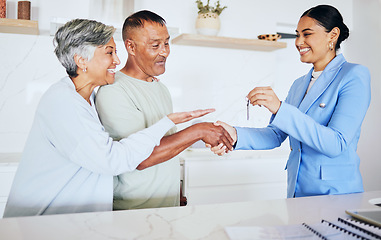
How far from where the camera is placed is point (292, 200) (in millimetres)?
1276

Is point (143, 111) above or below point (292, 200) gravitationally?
above

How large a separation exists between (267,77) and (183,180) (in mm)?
1454

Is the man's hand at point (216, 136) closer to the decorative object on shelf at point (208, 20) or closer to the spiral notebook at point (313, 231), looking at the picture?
the spiral notebook at point (313, 231)

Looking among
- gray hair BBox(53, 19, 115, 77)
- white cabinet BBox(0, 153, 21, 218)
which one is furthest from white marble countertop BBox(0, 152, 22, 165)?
gray hair BBox(53, 19, 115, 77)

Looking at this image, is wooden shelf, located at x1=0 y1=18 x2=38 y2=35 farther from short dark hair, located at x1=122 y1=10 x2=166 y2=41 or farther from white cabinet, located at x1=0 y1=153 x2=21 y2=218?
short dark hair, located at x1=122 y1=10 x2=166 y2=41

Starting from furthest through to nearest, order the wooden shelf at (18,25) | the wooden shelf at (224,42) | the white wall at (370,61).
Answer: the white wall at (370,61) → the wooden shelf at (224,42) → the wooden shelf at (18,25)

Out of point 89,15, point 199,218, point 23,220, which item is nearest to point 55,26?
point 89,15

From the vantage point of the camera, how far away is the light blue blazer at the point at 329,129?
136 cm

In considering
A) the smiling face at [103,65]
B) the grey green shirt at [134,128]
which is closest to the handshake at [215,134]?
the grey green shirt at [134,128]

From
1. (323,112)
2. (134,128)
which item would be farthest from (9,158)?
(323,112)

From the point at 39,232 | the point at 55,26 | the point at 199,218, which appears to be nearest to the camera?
the point at 39,232

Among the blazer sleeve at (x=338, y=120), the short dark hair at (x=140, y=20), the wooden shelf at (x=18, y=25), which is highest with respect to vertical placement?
the short dark hair at (x=140, y=20)

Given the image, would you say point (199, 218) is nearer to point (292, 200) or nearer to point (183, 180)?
point (292, 200)

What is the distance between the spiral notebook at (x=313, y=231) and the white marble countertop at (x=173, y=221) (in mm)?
47
